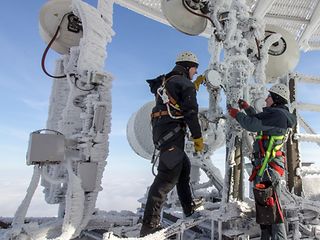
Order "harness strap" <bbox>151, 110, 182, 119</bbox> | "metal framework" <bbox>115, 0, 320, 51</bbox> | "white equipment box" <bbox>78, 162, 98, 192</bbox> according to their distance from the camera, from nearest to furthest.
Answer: "harness strap" <bbox>151, 110, 182, 119</bbox>
"white equipment box" <bbox>78, 162, 98, 192</bbox>
"metal framework" <bbox>115, 0, 320, 51</bbox>

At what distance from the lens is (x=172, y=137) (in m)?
3.46

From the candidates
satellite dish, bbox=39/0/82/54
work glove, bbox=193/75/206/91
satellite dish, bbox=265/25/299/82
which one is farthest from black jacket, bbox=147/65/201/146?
satellite dish, bbox=265/25/299/82

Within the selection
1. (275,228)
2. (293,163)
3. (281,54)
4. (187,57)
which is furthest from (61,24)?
(275,228)

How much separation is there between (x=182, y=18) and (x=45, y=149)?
3.15 m

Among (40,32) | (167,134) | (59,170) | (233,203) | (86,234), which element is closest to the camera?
(167,134)

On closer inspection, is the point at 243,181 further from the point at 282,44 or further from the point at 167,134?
the point at 282,44

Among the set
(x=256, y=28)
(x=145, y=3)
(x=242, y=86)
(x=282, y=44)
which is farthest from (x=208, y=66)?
(x=145, y=3)

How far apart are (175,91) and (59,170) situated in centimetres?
264

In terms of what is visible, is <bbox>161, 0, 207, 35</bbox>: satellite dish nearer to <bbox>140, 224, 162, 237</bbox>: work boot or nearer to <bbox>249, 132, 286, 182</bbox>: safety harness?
<bbox>249, 132, 286, 182</bbox>: safety harness

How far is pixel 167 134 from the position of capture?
347 cm

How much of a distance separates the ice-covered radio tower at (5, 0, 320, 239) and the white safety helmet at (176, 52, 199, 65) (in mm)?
458

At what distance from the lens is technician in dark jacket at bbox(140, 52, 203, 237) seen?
334 centimetres

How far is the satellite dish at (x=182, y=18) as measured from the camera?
515 cm

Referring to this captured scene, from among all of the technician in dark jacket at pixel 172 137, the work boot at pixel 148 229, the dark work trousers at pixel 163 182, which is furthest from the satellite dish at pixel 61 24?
the work boot at pixel 148 229
